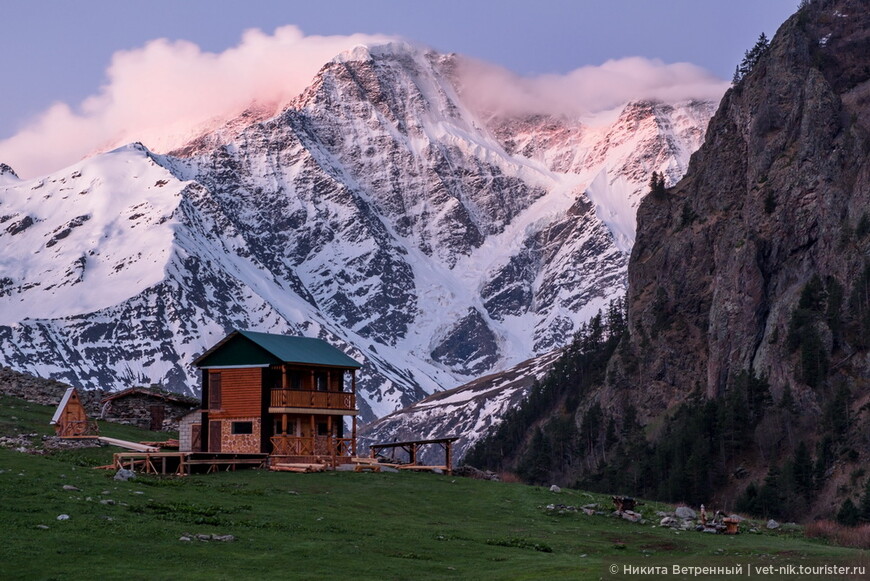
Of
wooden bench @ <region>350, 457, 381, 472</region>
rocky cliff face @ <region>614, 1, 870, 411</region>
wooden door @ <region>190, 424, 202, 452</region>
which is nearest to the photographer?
wooden bench @ <region>350, 457, 381, 472</region>

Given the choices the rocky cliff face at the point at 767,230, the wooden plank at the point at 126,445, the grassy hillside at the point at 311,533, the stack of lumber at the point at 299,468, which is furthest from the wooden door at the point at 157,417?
the rocky cliff face at the point at 767,230

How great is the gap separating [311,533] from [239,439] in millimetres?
29064

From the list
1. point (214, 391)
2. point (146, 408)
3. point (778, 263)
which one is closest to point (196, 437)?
point (214, 391)

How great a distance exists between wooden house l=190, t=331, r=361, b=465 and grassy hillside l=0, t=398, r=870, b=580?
10335mm

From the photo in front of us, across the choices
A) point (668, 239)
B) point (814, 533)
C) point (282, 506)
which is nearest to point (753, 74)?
point (668, 239)

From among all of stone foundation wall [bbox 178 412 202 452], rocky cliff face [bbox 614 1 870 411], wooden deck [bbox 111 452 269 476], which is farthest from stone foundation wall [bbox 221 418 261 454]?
rocky cliff face [bbox 614 1 870 411]

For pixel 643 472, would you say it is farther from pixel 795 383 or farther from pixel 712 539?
pixel 712 539

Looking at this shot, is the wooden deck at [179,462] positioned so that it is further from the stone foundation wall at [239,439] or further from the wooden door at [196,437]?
the wooden door at [196,437]

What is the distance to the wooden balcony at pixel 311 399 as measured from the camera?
2707 inches

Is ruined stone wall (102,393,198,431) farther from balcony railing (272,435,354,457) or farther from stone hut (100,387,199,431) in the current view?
balcony railing (272,435,354,457)

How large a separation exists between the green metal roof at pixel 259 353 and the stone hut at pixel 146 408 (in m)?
7.53

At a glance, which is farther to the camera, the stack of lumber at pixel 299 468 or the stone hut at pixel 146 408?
the stone hut at pixel 146 408

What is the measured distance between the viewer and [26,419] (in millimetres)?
68688

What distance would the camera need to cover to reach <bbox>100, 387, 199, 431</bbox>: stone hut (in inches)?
3088
